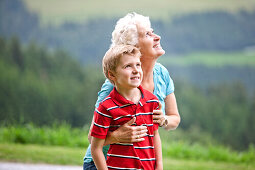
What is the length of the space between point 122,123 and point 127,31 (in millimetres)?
732

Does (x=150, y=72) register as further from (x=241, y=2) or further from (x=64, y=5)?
(x=241, y=2)

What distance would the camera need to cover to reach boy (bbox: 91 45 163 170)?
2375mm

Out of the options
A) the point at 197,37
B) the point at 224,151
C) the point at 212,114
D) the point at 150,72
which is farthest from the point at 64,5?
the point at 150,72

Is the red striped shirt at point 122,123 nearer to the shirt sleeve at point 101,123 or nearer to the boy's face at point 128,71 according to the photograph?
the shirt sleeve at point 101,123

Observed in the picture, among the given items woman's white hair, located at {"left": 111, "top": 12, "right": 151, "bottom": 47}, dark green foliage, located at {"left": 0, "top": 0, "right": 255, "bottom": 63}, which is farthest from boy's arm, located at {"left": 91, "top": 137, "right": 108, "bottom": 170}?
dark green foliage, located at {"left": 0, "top": 0, "right": 255, "bottom": 63}

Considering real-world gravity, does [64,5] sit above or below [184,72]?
above

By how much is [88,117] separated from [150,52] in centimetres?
1122

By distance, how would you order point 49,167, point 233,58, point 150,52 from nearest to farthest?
1. point 150,52
2. point 49,167
3. point 233,58

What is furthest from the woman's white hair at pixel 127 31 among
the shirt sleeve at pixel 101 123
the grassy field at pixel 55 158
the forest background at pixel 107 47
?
the forest background at pixel 107 47

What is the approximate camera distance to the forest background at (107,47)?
14.2m

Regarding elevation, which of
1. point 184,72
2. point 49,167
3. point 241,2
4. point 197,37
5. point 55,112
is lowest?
point 49,167

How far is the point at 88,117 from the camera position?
45.6 ft

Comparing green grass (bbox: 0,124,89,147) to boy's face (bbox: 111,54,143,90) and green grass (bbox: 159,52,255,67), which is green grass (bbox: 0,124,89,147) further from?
green grass (bbox: 159,52,255,67)

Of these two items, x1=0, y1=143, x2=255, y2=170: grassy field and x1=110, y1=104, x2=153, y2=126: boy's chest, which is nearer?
x1=110, y1=104, x2=153, y2=126: boy's chest
